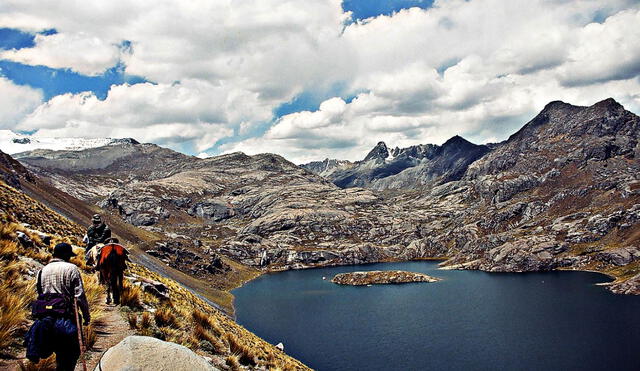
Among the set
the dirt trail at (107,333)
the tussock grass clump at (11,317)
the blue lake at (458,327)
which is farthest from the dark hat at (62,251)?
the blue lake at (458,327)

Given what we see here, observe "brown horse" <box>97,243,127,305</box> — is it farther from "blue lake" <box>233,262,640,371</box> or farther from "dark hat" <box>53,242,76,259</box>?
"blue lake" <box>233,262,640,371</box>

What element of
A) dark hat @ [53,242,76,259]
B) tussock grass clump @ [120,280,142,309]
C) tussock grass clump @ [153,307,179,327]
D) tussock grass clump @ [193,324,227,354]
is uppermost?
dark hat @ [53,242,76,259]

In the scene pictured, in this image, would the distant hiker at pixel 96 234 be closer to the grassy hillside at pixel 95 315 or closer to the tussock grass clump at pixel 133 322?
the grassy hillside at pixel 95 315

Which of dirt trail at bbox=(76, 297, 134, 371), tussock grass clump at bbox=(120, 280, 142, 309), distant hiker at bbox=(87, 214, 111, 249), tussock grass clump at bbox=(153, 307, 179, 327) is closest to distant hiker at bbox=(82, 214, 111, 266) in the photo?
distant hiker at bbox=(87, 214, 111, 249)

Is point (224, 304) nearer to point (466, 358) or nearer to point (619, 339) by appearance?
point (466, 358)

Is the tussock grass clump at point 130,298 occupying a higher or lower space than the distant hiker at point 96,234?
lower

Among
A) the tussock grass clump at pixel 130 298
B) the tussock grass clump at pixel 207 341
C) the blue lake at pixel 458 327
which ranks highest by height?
the tussock grass clump at pixel 130 298

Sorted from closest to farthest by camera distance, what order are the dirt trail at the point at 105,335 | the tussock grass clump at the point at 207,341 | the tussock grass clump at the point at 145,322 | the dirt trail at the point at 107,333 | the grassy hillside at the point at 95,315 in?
the dirt trail at the point at 105,335
the grassy hillside at the point at 95,315
the dirt trail at the point at 107,333
the tussock grass clump at the point at 145,322
the tussock grass clump at the point at 207,341
